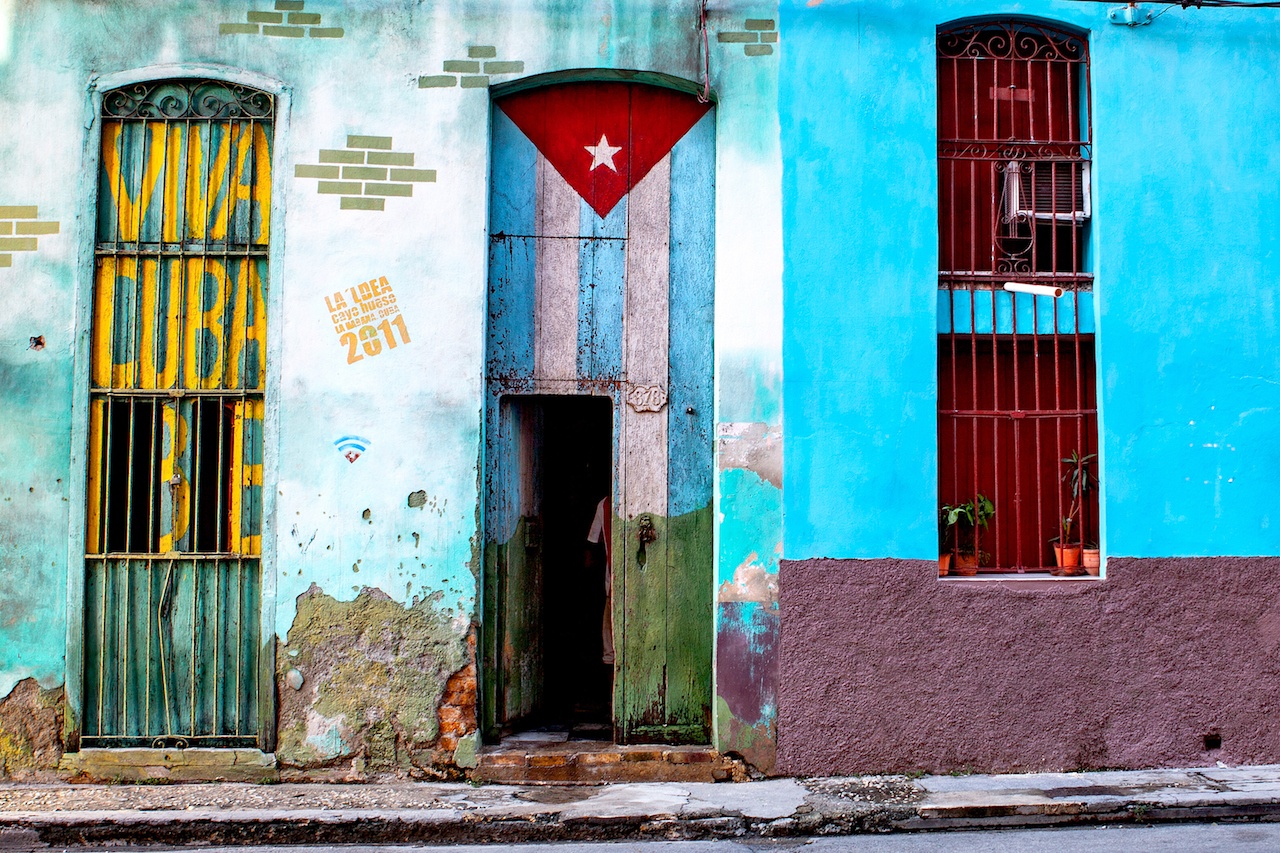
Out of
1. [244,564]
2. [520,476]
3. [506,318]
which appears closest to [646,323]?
[506,318]

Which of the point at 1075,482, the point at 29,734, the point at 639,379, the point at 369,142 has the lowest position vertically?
the point at 29,734

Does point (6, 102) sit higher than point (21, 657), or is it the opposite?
point (6, 102)

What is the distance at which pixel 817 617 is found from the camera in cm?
590

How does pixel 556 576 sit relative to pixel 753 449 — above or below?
below

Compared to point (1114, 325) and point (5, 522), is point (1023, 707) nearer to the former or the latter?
point (1114, 325)

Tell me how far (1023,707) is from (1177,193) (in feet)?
10.6

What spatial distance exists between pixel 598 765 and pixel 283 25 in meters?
4.73

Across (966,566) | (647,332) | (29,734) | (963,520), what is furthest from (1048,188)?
(29,734)

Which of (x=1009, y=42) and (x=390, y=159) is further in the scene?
(x=1009, y=42)

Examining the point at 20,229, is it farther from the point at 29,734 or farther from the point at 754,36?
the point at 754,36

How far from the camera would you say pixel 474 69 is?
5984 mm

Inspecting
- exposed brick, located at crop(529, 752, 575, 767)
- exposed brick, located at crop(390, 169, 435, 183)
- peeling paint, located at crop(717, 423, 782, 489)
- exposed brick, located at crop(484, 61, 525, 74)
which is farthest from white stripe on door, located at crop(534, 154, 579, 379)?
exposed brick, located at crop(529, 752, 575, 767)

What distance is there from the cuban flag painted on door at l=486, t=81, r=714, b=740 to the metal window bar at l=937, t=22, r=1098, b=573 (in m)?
1.51

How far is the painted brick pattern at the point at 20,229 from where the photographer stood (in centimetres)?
589
